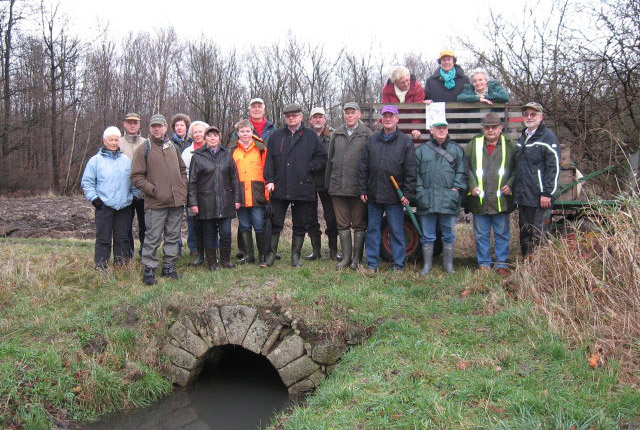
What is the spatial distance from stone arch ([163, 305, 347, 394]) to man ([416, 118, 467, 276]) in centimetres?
213

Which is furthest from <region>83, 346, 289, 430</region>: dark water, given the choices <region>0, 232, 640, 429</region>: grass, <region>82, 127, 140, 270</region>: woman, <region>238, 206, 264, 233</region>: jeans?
<region>82, 127, 140, 270</region>: woman

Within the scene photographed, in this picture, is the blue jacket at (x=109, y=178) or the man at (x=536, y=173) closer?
the man at (x=536, y=173)

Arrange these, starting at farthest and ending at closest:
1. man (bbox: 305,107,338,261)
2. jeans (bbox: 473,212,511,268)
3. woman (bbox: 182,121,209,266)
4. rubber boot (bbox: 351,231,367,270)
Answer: woman (bbox: 182,121,209,266) < man (bbox: 305,107,338,261) < rubber boot (bbox: 351,231,367,270) < jeans (bbox: 473,212,511,268)

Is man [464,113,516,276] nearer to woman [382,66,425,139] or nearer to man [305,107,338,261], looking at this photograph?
woman [382,66,425,139]

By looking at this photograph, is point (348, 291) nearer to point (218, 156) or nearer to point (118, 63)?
point (218, 156)

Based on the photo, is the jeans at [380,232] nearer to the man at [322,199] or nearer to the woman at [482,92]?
the man at [322,199]

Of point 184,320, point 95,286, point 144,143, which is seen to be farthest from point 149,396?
point 144,143

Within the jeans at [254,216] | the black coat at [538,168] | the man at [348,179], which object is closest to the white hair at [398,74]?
the man at [348,179]

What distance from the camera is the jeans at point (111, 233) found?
297 inches

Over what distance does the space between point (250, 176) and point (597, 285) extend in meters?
4.77

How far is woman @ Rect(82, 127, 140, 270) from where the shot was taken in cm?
743

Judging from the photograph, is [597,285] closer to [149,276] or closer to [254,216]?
[254,216]

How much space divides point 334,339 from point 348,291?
90 centimetres

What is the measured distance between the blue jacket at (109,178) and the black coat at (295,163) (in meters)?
1.98
